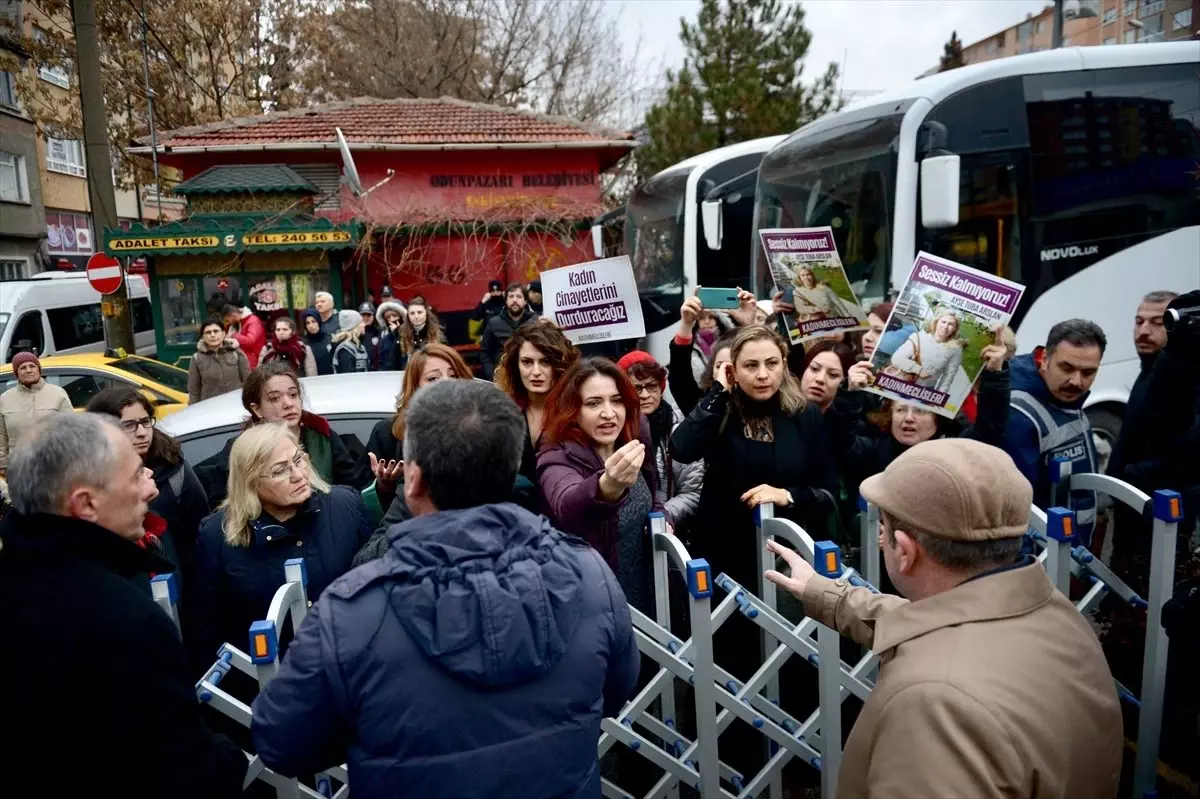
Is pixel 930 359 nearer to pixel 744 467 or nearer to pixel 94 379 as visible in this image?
pixel 744 467

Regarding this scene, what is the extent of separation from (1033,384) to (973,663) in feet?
9.98

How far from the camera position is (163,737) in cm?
183

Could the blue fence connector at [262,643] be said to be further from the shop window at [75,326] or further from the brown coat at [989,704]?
the shop window at [75,326]

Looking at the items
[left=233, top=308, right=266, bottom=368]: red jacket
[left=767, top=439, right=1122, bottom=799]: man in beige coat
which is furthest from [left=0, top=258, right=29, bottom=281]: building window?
[left=767, top=439, right=1122, bottom=799]: man in beige coat

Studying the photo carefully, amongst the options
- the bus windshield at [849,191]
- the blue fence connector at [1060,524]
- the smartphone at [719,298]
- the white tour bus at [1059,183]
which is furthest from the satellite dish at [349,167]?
the blue fence connector at [1060,524]

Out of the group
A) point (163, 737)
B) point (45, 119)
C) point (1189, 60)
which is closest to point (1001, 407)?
point (163, 737)

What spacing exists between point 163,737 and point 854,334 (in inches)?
209

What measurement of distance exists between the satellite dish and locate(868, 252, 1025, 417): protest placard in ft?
48.3

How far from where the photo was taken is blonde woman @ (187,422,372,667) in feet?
10.3

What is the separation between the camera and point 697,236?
11891 millimetres

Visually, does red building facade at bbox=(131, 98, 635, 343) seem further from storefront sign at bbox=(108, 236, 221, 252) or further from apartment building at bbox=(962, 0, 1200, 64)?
apartment building at bbox=(962, 0, 1200, 64)

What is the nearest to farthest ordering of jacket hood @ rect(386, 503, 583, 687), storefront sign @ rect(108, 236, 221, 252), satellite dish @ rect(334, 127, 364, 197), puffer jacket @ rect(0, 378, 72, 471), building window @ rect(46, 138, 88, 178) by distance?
jacket hood @ rect(386, 503, 583, 687) → puffer jacket @ rect(0, 378, 72, 471) → storefront sign @ rect(108, 236, 221, 252) → satellite dish @ rect(334, 127, 364, 197) → building window @ rect(46, 138, 88, 178)

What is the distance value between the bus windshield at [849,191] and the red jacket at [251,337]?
6.08 meters

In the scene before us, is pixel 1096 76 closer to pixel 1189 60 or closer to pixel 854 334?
pixel 1189 60
